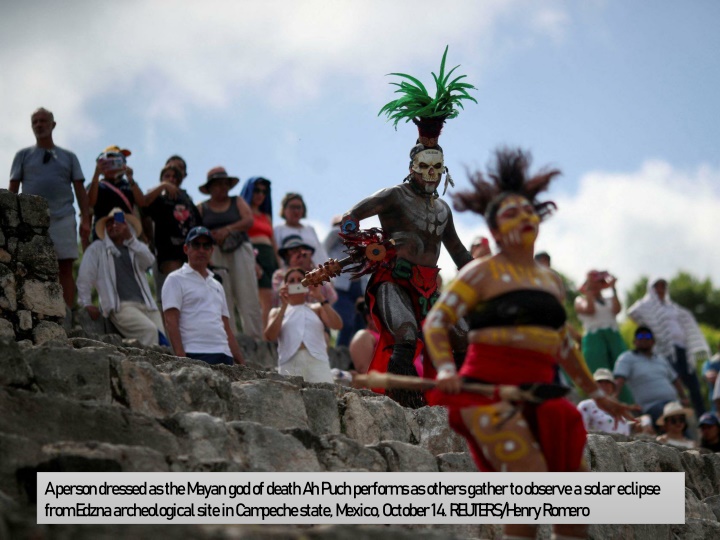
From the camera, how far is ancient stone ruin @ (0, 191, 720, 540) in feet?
15.7

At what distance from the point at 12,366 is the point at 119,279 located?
4.56 metres

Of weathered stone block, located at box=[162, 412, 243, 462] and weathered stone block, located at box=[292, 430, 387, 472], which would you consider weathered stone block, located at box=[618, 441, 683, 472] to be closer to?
weathered stone block, located at box=[292, 430, 387, 472]

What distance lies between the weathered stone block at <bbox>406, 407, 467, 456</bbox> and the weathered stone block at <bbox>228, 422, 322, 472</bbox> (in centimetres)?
167

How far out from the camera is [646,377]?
12.2 m

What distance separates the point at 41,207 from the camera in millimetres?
8273

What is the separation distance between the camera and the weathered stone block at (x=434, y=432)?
7.57 metres

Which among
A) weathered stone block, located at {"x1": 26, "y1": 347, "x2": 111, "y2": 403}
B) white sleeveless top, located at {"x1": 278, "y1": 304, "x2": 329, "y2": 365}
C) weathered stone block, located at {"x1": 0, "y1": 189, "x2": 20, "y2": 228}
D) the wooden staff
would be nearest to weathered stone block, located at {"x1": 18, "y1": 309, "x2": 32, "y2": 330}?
weathered stone block, located at {"x1": 0, "y1": 189, "x2": 20, "y2": 228}

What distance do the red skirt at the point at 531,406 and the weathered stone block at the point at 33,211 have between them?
4.06 m

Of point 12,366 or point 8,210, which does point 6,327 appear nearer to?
point 8,210

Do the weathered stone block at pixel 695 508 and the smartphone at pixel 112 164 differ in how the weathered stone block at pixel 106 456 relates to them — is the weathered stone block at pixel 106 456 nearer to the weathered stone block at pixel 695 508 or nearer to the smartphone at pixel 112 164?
the weathered stone block at pixel 695 508

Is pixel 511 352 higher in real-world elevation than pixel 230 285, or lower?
lower

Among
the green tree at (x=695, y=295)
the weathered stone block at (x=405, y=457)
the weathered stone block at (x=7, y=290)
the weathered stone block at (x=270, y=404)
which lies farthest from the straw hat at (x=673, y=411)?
the green tree at (x=695, y=295)

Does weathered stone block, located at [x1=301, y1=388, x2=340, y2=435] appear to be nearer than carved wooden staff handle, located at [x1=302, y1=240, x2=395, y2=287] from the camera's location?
Yes

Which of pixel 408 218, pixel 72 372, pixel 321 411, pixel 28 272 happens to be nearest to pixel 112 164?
pixel 28 272
